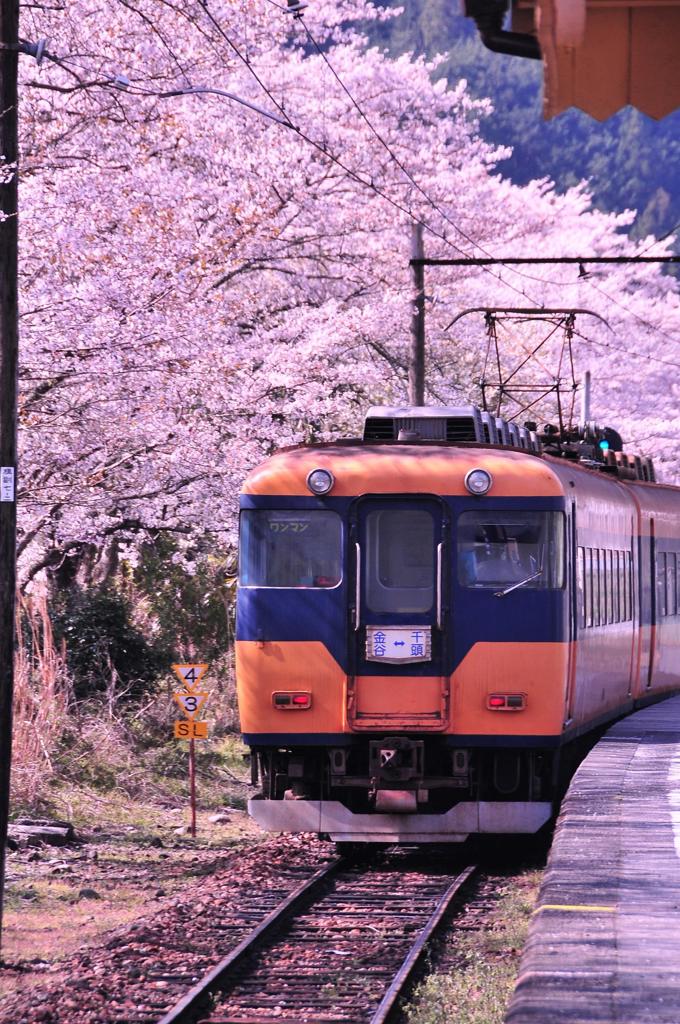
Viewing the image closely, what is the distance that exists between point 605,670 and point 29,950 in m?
6.58

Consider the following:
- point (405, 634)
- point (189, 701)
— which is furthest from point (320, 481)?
point (189, 701)

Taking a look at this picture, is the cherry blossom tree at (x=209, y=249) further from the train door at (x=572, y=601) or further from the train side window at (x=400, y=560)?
the train door at (x=572, y=601)

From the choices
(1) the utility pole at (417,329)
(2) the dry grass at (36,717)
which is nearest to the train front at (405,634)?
(2) the dry grass at (36,717)

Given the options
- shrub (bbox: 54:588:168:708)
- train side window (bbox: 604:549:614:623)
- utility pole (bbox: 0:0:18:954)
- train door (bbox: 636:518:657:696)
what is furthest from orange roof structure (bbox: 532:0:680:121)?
shrub (bbox: 54:588:168:708)

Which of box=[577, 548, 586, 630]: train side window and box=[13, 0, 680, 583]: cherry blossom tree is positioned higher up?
box=[13, 0, 680, 583]: cherry blossom tree

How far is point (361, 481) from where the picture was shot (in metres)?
12.4

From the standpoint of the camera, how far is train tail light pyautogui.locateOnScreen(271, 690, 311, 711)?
12312mm

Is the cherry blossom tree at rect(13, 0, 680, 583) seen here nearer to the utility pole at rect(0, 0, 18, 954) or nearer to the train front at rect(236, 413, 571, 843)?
the utility pole at rect(0, 0, 18, 954)

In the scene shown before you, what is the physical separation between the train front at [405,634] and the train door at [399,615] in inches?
0.4

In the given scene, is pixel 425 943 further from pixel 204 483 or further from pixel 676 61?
pixel 204 483

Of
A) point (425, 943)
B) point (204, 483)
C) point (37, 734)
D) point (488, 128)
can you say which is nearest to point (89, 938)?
point (425, 943)

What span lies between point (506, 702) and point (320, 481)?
2149 millimetres

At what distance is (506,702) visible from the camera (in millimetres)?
12227

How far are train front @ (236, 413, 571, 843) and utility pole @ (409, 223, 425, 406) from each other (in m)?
9.25
